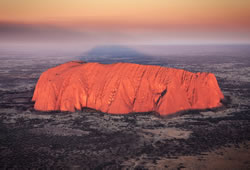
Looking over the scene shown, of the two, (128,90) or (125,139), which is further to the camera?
(128,90)

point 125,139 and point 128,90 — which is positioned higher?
point 128,90

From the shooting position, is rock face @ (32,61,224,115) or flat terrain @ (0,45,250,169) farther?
rock face @ (32,61,224,115)

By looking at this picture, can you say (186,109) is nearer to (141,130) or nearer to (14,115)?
(141,130)

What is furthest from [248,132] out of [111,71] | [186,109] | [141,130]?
[111,71]

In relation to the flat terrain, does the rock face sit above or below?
above

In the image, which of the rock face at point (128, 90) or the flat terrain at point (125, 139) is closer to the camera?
the flat terrain at point (125, 139)
